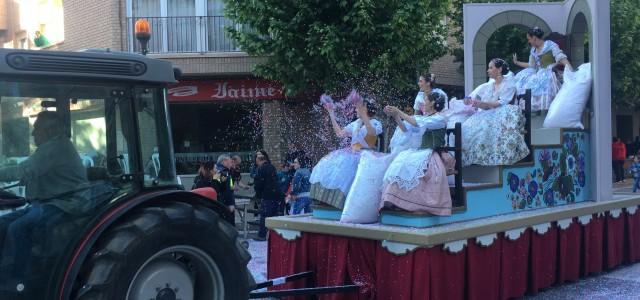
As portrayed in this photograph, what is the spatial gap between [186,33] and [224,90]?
1618mm

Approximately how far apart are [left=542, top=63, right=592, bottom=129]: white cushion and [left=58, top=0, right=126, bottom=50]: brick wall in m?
11.0

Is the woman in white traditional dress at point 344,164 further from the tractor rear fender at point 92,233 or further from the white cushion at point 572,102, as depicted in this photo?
the white cushion at point 572,102

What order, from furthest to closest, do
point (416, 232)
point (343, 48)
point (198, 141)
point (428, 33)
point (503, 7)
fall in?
point (198, 141)
point (428, 33)
point (343, 48)
point (503, 7)
point (416, 232)

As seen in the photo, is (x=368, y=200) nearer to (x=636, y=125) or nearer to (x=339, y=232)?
(x=339, y=232)

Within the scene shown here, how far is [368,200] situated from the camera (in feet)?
18.0

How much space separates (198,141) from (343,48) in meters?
5.49

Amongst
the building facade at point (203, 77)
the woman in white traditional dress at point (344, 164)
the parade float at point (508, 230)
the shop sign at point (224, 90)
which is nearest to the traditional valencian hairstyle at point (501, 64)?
the parade float at point (508, 230)

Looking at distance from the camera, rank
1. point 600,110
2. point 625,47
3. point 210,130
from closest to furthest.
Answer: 1. point 600,110
2. point 210,130
3. point 625,47

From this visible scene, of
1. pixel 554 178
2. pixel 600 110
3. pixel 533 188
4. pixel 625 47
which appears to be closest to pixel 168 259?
pixel 533 188

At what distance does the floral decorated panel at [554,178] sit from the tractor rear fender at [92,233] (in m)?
3.57

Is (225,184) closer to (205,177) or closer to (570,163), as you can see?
(205,177)

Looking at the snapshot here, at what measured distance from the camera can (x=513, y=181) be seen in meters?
6.20

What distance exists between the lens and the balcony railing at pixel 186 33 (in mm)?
15180

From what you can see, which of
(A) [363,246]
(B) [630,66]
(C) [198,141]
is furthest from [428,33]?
(A) [363,246]
